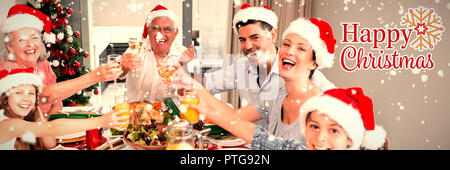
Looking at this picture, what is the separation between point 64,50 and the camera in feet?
8.00

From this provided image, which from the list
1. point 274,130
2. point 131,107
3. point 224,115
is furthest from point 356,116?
point 131,107

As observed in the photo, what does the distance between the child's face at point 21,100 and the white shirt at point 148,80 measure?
72cm

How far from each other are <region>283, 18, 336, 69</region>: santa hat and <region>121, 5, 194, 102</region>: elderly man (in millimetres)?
931

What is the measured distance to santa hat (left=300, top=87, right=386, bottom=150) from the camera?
1.08 meters

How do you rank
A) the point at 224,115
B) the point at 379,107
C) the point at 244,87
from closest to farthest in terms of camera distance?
the point at 379,107 → the point at 224,115 → the point at 244,87

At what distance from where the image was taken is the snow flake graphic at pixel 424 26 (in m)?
1.25

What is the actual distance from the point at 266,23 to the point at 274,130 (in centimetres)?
64

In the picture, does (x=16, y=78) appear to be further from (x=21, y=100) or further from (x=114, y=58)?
(x=114, y=58)

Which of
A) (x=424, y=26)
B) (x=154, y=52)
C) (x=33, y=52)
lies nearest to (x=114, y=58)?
(x=33, y=52)

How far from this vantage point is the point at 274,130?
1.42m

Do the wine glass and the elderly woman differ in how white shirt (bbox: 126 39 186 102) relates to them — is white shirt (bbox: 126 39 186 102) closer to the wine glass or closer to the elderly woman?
the wine glass

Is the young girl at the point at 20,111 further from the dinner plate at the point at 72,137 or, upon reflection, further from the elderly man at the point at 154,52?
the elderly man at the point at 154,52

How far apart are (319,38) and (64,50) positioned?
2.24 m
